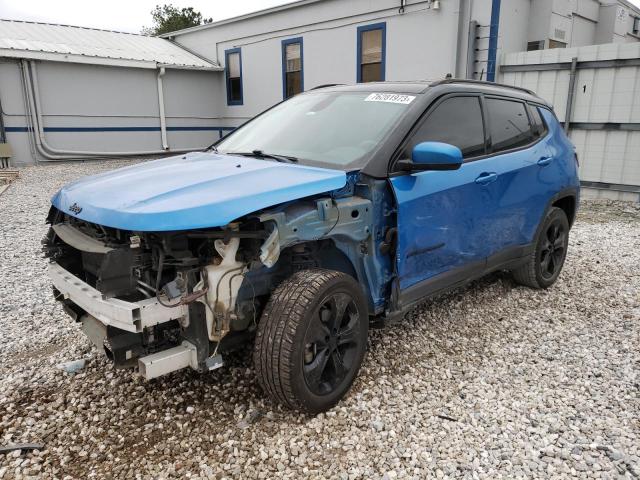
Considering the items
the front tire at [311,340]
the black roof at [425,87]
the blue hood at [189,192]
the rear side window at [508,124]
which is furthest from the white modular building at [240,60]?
the blue hood at [189,192]

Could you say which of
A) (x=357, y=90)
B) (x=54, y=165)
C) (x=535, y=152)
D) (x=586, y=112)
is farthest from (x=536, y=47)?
(x=54, y=165)

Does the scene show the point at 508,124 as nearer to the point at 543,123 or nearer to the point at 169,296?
the point at 543,123

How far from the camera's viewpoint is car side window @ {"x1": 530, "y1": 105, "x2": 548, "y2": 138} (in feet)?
14.3

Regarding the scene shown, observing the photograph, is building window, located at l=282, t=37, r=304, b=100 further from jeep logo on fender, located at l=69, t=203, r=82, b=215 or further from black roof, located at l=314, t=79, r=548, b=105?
jeep logo on fender, located at l=69, t=203, r=82, b=215

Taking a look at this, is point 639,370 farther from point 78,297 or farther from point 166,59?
point 166,59

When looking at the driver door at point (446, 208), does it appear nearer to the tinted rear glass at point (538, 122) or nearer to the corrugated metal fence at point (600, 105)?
the tinted rear glass at point (538, 122)

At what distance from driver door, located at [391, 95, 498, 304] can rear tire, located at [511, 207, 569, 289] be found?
98cm

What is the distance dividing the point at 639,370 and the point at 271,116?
10.3 ft

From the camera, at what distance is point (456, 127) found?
11.5 ft

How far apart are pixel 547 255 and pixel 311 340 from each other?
9.96 ft

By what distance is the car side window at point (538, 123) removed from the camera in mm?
4355

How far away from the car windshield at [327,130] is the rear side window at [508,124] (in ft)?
2.95

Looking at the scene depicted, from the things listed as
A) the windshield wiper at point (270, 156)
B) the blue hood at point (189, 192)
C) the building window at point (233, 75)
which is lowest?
the blue hood at point (189, 192)

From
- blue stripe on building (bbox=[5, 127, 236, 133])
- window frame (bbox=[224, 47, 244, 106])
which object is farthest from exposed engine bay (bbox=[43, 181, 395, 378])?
window frame (bbox=[224, 47, 244, 106])
